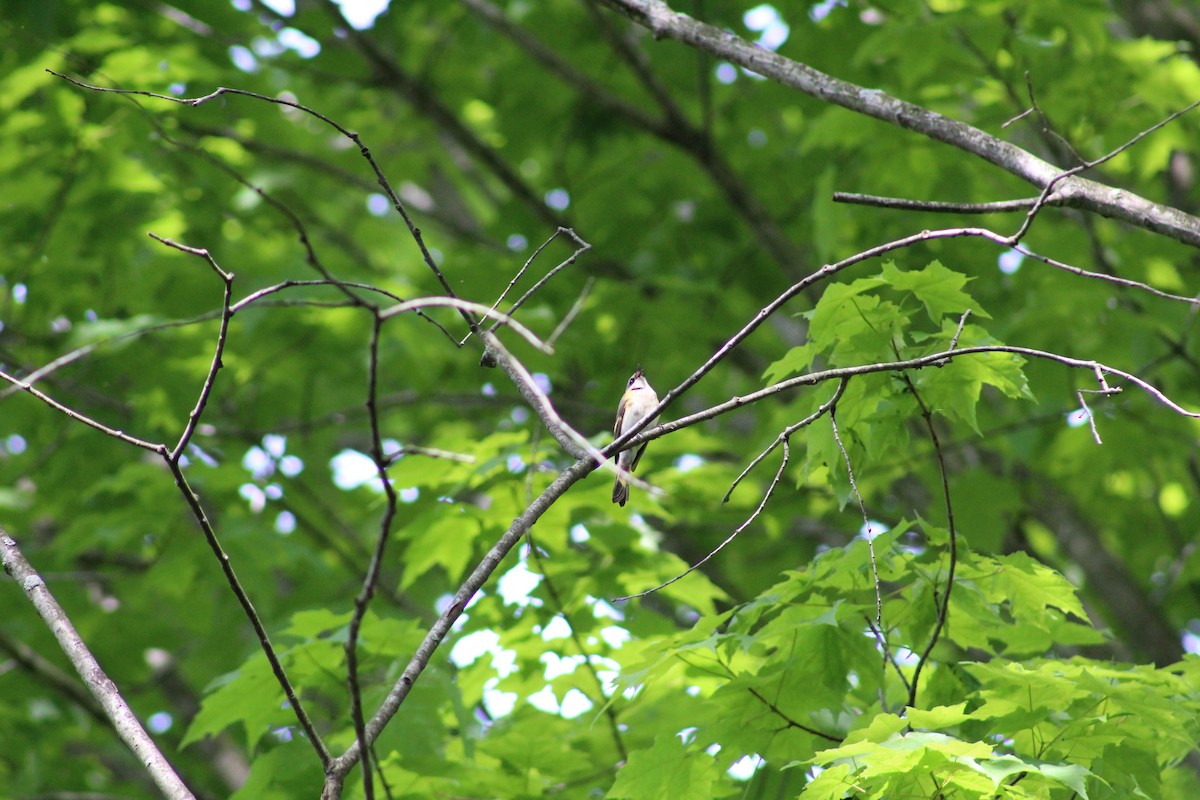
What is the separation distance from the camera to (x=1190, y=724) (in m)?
2.52

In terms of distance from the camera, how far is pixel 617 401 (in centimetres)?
601

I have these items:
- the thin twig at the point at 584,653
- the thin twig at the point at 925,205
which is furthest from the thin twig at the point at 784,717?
the thin twig at the point at 925,205

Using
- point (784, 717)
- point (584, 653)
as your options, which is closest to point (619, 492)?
point (584, 653)

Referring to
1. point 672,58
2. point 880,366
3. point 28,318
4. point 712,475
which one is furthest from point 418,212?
point 880,366

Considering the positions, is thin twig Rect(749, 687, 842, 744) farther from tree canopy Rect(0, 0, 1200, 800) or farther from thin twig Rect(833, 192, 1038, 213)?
thin twig Rect(833, 192, 1038, 213)

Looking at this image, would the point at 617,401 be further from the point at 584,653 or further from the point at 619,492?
the point at 584,653

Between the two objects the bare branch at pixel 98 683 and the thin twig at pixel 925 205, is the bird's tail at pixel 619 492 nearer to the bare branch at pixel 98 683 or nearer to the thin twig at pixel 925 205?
Answer: the thin twig at pixel 925 205

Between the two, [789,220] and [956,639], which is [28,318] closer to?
[789,220]

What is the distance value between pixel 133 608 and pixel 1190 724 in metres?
5.72

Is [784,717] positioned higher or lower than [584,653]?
higher

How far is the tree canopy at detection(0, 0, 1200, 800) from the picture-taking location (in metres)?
2.55

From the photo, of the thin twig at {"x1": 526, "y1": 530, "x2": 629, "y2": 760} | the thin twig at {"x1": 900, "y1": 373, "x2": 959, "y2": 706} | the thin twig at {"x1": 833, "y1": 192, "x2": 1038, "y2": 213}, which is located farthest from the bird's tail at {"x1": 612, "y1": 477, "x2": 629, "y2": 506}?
the thin twig at {"x1": 833, "y1": 192, "x2": 1038, "y2": 213}

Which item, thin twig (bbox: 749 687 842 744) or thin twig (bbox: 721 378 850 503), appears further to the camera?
thin twig (bbox: 749 687 842 744)

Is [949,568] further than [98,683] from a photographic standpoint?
Yes
